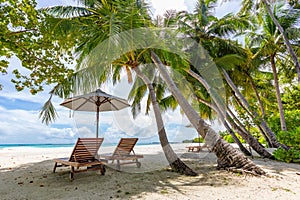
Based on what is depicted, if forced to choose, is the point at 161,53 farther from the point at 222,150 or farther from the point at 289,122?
the point at 289,122

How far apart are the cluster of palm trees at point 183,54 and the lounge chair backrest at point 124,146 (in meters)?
1.11

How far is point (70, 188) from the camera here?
12.9ft

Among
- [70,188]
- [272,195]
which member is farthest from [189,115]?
[70,188]

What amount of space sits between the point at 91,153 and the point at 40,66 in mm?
2448

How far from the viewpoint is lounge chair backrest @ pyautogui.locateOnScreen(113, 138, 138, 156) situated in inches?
234

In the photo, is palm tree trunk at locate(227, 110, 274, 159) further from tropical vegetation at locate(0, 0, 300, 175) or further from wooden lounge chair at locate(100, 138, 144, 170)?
wooden lounge chair at locate(100, 138, 144, 170)

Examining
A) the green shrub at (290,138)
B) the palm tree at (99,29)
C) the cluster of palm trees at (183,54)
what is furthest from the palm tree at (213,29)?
the palm tree at (99,29)

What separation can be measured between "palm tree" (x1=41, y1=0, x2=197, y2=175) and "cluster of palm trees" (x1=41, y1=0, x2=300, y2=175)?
0.07ft

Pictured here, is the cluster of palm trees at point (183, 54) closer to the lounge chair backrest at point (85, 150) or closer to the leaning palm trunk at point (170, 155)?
the leaning palm trunk at point (170, 155)

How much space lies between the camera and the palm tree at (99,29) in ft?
17.2

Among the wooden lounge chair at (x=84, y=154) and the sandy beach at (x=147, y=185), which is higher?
the wooden lounge chair at (x=84, y=154)

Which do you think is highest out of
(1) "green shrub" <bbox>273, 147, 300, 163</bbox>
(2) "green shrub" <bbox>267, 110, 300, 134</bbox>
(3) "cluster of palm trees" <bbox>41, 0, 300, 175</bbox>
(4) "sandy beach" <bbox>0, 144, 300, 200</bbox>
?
(3) "cluster of palm trees" <bbox>41, 0, 300, 175</bbox>

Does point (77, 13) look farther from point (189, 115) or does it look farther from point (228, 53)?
point (228, 53)

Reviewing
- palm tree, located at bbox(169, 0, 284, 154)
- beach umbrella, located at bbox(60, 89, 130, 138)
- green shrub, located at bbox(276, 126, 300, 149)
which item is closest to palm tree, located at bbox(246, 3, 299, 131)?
green shrub, located at bbox(276, 126, 300, 149)
